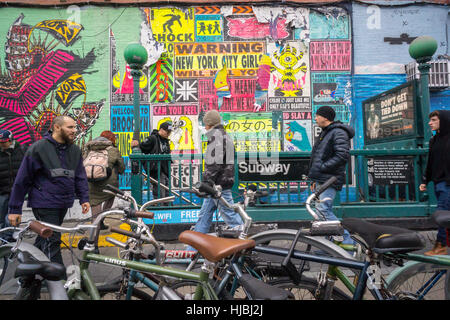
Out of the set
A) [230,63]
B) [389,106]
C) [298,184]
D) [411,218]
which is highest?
[230,63]

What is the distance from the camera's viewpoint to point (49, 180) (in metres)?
3.64

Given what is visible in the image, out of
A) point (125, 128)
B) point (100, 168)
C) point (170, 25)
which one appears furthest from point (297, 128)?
point (100, 168)

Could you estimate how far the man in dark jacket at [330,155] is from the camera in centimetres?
431

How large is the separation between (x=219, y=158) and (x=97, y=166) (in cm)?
235

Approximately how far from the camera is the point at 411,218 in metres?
5.79

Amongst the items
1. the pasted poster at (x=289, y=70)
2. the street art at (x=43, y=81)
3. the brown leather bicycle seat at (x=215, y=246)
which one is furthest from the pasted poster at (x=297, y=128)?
the brown leather bicycle seat at (x=215, y=246)

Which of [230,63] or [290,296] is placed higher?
[230,63]

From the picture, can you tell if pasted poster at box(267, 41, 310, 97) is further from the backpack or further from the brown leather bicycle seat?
the brown leather bicycle seat

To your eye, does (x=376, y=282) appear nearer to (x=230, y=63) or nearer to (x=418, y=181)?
(x=418, y=181)

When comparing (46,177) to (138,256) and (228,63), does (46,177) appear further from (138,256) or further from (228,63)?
(228,63)

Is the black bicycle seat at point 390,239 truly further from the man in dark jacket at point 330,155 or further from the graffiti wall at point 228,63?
the graffiti wall at point 228,63

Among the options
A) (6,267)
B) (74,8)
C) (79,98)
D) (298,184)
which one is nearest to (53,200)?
(6,267)

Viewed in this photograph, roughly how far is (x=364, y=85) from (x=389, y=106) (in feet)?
7.57

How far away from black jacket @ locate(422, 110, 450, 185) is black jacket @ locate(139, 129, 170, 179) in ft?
14.6
